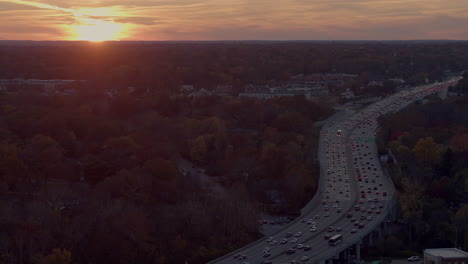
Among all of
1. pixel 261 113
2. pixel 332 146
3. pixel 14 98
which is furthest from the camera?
pixel 14 98

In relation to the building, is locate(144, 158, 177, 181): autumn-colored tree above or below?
above

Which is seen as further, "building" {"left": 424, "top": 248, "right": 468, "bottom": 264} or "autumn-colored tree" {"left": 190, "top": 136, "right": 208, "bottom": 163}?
"autumn-colored tree" {"left": 190, "top": 136, "right": 208, "bottom": 163}

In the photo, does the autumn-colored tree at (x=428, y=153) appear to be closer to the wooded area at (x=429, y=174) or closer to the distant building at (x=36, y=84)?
the wooded area at (x=429, y=174)

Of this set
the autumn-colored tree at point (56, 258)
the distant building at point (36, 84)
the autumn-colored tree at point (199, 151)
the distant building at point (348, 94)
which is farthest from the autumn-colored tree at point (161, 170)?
the distant building at point (348, 94)

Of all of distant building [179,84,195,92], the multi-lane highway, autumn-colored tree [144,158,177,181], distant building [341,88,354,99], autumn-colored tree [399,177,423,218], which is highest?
autumn-colored tree [144,158,177,181]

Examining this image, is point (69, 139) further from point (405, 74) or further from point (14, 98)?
point (405, 74)

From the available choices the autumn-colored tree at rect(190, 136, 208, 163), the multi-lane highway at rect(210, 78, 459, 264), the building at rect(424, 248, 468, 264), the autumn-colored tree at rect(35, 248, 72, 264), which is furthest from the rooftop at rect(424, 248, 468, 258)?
the autumn-colored tree at rect(190, 136, 208, 163)

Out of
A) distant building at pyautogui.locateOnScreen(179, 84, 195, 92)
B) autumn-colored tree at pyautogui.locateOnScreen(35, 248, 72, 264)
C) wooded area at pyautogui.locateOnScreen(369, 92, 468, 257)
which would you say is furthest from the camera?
distant building at pyautogui.locateOnScreen(179, 84, 195, 92)

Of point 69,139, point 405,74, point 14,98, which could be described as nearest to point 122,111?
point 14,98

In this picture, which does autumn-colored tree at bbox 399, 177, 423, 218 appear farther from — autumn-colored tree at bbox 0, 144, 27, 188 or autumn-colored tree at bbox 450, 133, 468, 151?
autumn-colored tree at bbox 0, 144, 27, 188

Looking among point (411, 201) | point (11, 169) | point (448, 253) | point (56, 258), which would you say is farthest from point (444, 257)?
point (11, 169)
